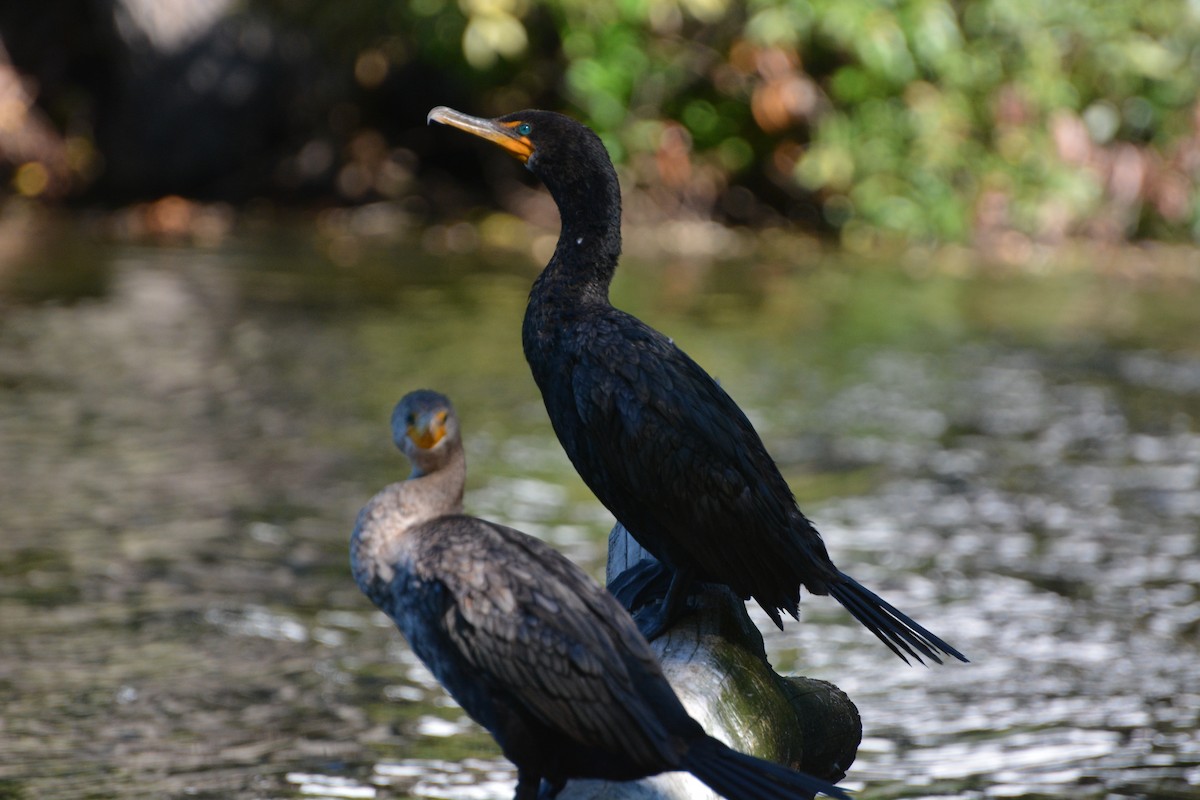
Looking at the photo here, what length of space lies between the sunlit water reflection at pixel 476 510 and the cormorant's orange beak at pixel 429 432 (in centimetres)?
155

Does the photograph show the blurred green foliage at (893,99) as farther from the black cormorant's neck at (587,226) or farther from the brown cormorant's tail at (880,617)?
the brown cormorant's tail at (880,617)

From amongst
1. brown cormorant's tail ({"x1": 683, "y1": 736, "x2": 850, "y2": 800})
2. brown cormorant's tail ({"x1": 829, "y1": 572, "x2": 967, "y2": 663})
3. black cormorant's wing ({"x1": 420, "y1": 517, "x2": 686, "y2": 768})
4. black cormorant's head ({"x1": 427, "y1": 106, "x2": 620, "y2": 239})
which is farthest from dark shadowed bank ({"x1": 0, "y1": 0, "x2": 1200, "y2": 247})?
brown cormorant's tail ({"x1": 683, "y1": 736, "x2": 850, "y2": 800})

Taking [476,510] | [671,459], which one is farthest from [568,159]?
[476,510]

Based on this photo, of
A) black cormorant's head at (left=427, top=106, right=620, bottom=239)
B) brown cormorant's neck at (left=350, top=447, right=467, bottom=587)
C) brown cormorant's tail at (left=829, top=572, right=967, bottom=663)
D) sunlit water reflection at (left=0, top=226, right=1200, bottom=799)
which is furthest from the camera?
sunlit water reflection at (left=0, top=226, right=1200, bottom=799)

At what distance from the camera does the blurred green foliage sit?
42.2ft

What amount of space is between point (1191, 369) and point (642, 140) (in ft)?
17.3

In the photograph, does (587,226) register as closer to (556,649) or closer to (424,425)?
(424,425)

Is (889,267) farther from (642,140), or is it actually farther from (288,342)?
(288,342)

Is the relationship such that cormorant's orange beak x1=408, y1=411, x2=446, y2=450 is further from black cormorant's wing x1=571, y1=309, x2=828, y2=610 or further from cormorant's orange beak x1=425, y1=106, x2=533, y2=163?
cormorant's orange beak x1=425, y1=106, x2=533, y2=163

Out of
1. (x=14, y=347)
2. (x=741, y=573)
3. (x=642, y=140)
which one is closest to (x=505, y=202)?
(x=642, y=140)

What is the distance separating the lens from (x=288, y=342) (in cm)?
902

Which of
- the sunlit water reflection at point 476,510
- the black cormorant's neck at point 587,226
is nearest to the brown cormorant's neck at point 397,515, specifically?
the black cormorant's neck at point 587,226

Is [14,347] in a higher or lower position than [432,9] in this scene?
lower

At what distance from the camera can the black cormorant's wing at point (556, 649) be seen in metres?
2.49
